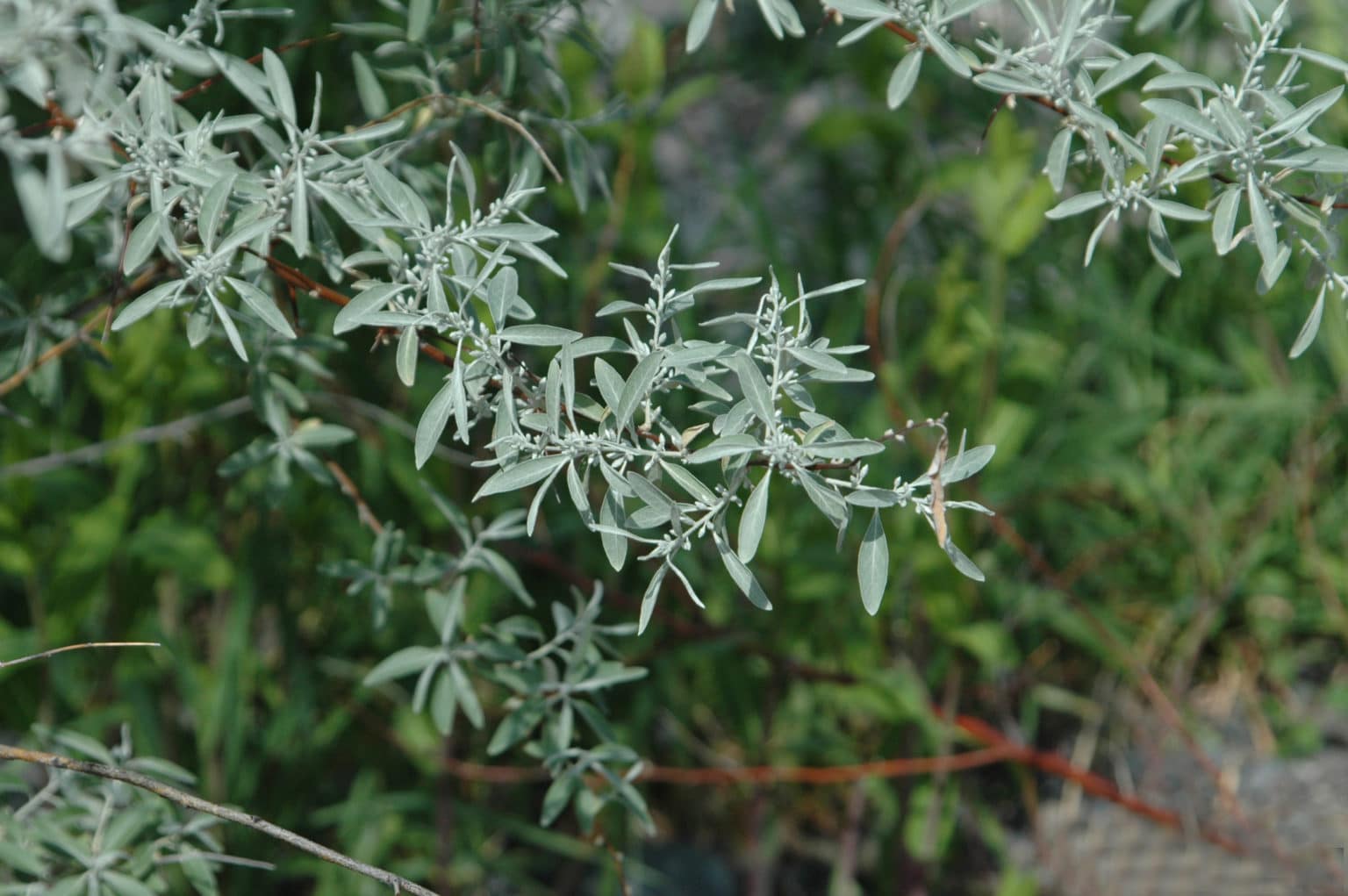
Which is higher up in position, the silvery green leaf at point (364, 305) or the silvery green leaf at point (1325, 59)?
the silvery green leaf at point (1325, 59)

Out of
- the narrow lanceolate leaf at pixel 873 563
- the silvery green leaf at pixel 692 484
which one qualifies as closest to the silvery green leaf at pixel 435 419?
the silvery green leaf at pixel 692 484

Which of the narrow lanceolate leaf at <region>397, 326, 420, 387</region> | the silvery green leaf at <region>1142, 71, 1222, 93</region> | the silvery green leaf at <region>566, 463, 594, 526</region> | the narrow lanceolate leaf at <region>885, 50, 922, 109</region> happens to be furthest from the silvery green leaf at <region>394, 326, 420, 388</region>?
the silvery green leaf at <region>1142, 71, 1222, 93</region>

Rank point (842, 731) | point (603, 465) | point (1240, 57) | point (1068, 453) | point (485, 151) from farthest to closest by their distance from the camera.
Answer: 1. point (842, 731)
2. point (1068, 453)
3. point (485, 151)
4. point (1240, 57)
5. point (603, 465)

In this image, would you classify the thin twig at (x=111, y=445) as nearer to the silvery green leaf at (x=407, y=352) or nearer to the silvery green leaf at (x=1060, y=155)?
the silvery green leaf at (x=407, y=352)

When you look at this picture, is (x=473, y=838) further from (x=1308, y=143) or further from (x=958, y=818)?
(x=1308, y=143)

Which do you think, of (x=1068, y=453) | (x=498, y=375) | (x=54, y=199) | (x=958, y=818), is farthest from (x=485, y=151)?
(x=958, y=818)

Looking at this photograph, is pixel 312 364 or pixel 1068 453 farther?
pixel 1068 453
